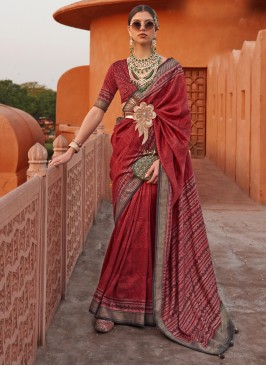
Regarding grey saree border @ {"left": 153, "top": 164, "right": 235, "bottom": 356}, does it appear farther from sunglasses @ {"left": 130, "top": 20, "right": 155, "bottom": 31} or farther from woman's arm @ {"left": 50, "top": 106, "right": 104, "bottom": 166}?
sunglasses @ {"left": 130, "top": 20, "right": 155, "bottom": 31}

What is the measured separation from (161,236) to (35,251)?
875mm

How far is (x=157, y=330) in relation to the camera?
3.84 meters

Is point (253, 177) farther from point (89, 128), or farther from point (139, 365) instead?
point (139, 365)

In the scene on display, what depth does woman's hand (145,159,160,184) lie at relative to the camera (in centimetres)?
371

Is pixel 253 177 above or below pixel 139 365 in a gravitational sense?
above

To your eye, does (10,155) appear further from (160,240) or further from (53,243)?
(160,240)

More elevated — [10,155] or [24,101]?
[24,101]

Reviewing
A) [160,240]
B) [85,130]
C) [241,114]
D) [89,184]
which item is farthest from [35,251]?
[241,114]

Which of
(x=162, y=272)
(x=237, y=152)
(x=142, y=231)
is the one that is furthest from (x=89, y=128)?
(x=237, y=152)

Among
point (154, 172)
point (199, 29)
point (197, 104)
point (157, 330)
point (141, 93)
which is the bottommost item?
point (157, 330)

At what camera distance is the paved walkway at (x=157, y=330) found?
11.3ft

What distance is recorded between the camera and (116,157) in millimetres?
3891

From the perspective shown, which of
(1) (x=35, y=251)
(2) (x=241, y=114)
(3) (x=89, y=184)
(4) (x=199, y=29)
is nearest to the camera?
(1) (x=35, y=251)

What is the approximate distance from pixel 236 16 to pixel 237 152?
16.8 ft
